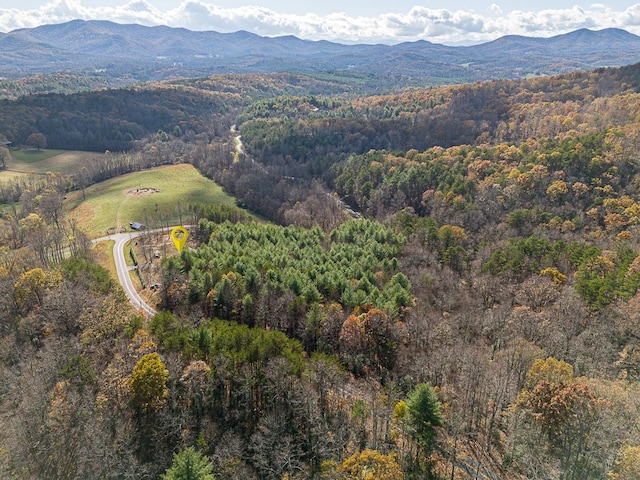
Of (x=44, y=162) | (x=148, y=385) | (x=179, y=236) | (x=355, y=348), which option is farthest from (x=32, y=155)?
(x=355, y=348)

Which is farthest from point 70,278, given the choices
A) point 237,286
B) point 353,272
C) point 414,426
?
point 414,426

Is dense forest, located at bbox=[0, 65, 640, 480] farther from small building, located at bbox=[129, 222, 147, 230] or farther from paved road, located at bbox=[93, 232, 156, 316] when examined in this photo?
small building, located at bbox=[129, 222, 147, 230]

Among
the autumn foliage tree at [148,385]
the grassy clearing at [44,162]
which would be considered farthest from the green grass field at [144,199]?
the autumn foliage tree at [148,385]

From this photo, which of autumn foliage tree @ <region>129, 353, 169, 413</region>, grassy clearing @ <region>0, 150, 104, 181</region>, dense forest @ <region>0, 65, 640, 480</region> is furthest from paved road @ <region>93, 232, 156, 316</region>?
grassy clearing @ <region>0, 150, 104, 181</region>

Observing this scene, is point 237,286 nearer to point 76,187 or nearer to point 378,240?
point 378,240

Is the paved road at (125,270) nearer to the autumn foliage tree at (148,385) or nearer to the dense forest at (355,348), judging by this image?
the dense forest at (355,348)

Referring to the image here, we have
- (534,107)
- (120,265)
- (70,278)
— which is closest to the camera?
Answer: (70,278)
